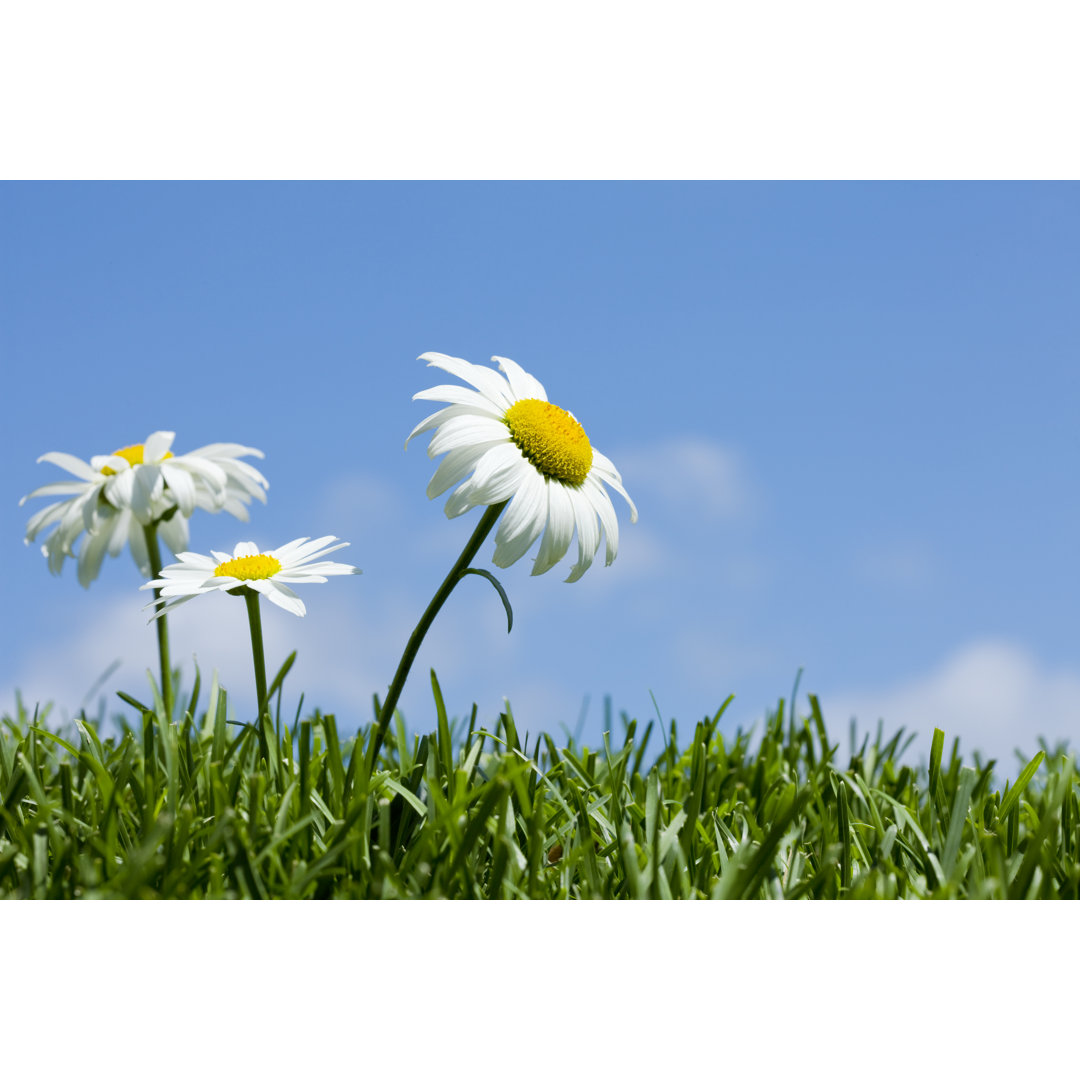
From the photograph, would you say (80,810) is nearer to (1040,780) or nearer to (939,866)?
(939,866)

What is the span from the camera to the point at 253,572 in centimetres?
177

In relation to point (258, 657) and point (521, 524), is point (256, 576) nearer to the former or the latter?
point (258, 657)

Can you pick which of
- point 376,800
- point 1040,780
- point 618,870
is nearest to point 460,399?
point 376,800

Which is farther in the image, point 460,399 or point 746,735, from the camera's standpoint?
point 746,735

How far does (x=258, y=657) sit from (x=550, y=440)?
2.52 feet

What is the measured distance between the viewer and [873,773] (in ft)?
9.36

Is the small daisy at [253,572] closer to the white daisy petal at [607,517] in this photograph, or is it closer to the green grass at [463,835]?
the green grass at [463,835]

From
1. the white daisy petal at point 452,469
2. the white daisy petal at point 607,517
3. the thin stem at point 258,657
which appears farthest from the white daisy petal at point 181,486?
the white daisy petal at point 607,517

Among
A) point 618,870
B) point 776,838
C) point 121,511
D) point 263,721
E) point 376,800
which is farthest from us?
point 121,511

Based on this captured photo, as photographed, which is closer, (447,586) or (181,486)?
(447,586)

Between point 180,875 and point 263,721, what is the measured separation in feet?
1.59

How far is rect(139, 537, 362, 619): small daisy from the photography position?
1709mm

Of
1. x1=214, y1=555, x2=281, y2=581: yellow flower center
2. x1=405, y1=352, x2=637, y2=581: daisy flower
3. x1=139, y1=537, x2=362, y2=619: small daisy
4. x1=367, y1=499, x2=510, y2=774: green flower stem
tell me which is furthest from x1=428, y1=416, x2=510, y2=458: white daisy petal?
x1=214, y1=555, x2=281, y2=581: yellow flower center

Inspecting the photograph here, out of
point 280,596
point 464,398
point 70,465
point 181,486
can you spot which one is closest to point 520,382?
point 464,398
